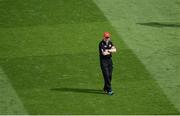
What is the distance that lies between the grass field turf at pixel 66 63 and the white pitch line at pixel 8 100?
6.2 inches

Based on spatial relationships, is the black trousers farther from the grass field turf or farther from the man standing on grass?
the grass field turf

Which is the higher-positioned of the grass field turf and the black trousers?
the black trousers

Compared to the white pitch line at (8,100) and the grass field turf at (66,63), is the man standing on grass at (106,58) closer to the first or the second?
the grass field turf at (66,63)

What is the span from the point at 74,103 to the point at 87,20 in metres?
8.35

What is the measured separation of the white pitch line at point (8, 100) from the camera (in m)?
22.3

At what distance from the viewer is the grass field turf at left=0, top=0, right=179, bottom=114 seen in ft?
75.4

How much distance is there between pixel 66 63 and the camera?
26500 mm

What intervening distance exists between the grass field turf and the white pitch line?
159 mm

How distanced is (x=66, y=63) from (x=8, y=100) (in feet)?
12.7

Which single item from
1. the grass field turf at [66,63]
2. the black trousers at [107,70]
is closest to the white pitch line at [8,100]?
the grass field turf at [66,63]

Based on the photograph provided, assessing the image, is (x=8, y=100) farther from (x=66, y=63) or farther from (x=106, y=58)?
(x=66, y=63)

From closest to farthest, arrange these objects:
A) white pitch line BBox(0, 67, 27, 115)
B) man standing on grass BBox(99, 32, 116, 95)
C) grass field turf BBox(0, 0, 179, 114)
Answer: white pitch line BBox(0, 67, 27, 115) < grass field turf BBox(0, 0, 179, 114) < man standing on grass BBox(99, 32, 116, 95)

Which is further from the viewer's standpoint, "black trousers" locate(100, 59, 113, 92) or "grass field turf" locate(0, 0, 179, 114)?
"black trousers" locate(100, 59, 113, 92)

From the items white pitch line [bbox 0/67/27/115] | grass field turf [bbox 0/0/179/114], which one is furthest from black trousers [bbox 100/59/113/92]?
white pitch line [bbox 0/67/27/115]
